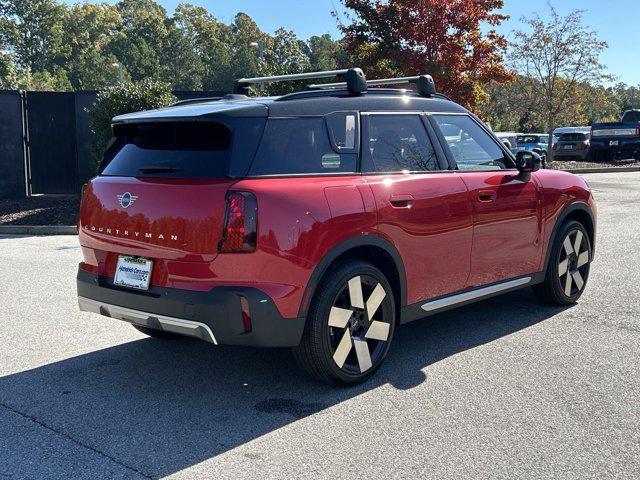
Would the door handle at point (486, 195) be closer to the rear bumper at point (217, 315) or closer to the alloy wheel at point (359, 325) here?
the alloy wheel at point (359, 325)

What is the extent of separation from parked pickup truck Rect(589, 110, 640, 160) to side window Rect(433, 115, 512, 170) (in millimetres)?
23231

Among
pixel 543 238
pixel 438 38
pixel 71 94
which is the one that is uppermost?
pixel 438 38

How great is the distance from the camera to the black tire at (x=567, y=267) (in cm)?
604

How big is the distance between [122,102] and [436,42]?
9.27 m

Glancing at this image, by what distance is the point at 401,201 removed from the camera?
454cm

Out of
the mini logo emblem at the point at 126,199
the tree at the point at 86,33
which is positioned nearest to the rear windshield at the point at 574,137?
the mini logo emblem at the point at 126,199

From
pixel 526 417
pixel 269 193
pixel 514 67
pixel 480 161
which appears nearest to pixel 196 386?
pixel 269 193

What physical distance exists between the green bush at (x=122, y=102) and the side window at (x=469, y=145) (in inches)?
355

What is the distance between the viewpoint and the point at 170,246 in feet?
13.0

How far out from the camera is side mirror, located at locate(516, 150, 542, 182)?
18.4 ft

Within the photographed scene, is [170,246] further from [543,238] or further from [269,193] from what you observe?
[543,238]

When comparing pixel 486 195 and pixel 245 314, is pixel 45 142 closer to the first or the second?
pixel 486 195

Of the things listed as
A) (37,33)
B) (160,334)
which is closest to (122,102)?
(160,334)

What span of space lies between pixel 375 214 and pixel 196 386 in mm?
1596
